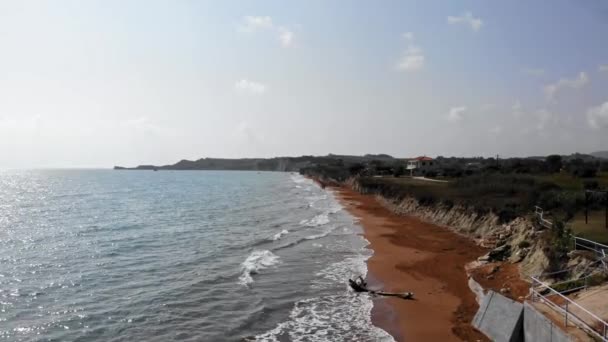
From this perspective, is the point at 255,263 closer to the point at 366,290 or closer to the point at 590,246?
the point at 366,290

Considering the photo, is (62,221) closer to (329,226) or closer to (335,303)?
(329,226)

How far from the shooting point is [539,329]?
41.7 ft

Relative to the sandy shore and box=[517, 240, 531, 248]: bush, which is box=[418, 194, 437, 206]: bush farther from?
box=[517, 240, 531, 248]: bush

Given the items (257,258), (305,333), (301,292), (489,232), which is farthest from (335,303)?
(489,232)

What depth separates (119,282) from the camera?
22484 millimetres

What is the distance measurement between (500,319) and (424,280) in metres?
7.76

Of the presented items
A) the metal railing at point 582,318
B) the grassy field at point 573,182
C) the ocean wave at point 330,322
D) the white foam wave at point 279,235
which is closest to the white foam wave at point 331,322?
the ocean wave at point 330,322

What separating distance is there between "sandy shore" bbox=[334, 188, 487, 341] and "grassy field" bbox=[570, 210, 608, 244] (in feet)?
18.1

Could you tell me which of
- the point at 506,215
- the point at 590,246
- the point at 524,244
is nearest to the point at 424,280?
the point at 524,244

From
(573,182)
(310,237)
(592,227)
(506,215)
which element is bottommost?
(310,237)

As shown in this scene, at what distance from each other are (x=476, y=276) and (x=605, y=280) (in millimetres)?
7233

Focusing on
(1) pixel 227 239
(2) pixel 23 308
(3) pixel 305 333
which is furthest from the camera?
(1) pixel 227 239

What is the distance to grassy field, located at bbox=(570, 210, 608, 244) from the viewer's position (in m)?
20.3

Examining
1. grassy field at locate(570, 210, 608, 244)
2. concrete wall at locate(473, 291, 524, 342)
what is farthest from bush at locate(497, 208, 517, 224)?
concrete wall at locate(473, 291, 524, 342)
